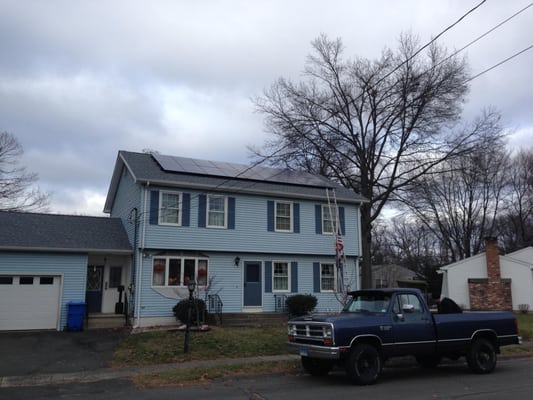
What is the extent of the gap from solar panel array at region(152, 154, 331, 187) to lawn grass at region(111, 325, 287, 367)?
822 centimetres

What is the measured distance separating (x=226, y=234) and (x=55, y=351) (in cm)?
918

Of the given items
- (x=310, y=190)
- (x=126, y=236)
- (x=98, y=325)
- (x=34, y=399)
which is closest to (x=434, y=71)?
(x=310, y=190)

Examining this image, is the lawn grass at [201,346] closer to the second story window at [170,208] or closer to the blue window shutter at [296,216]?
the second story window at [170,208]

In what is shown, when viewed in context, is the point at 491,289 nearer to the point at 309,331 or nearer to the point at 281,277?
the point at 281,277

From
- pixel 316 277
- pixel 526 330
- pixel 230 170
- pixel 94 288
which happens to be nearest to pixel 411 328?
pixel 526 330

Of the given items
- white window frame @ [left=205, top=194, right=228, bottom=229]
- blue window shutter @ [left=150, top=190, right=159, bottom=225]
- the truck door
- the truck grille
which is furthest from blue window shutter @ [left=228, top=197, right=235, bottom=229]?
the truck door

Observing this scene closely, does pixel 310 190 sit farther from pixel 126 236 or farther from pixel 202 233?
pixel 126 236

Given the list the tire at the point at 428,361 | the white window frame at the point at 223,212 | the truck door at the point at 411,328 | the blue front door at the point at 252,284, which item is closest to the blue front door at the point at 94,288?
the white window frame at the point at 223,212

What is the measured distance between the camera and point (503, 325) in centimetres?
1214

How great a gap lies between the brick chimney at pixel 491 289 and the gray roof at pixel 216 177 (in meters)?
11.1

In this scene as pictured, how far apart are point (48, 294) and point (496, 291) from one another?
83.6 feet

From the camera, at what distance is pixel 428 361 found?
1255 centimetres

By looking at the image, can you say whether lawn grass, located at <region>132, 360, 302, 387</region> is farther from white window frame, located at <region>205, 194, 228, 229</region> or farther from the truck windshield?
white window frame, located at <region>205, 194, 228, 229</region>

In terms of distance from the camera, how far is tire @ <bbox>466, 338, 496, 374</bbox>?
1152cm
